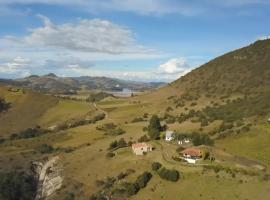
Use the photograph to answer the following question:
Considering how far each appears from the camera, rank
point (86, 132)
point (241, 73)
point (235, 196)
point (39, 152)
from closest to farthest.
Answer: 1. point (235, 196)
2. point (39, 152)
3. point (86, 132)
4. point (241, 73)

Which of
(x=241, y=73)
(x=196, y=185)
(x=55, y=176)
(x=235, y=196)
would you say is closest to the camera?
(x=235, y=196)

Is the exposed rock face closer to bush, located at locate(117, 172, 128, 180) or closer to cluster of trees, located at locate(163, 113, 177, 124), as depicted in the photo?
bush, located at locate(117, 172, 128, 180)

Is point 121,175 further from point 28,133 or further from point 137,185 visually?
point 28,133

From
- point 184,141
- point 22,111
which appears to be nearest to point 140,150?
point 184,141

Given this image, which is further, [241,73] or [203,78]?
[203,78]

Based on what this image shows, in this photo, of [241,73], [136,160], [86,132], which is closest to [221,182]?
[136,160]

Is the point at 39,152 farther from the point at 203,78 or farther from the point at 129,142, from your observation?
the point at 203,78

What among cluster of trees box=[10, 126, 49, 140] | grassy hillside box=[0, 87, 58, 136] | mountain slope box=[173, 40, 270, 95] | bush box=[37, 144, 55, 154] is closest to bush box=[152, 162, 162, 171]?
bush box=[37, 144, 55, 154]
